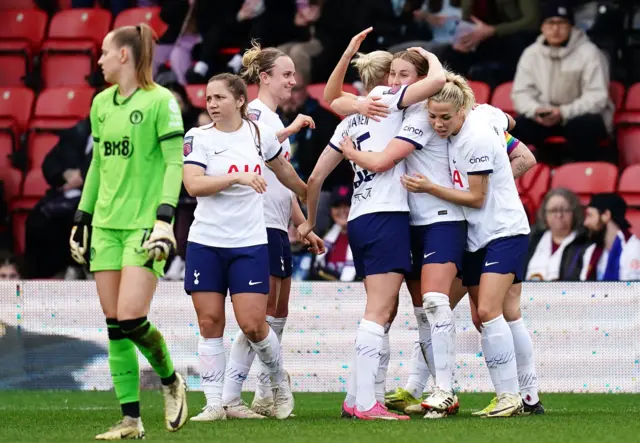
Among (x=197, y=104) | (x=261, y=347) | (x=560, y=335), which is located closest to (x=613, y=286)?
(x=560, y=335)

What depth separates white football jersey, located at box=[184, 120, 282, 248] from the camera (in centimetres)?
784

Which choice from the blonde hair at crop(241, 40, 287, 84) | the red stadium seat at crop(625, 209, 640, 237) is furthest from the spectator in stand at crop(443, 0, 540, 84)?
the blonde hair at crop(241, 40, 287, 84)

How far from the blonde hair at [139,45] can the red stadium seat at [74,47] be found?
9.42 m

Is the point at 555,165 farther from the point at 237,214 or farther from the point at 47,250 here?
the point at 237,214

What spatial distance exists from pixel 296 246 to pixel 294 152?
109 centimetres

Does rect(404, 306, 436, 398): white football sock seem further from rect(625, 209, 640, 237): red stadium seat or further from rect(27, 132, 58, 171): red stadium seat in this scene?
rect(27, 132, 58, 171): red stadium seat

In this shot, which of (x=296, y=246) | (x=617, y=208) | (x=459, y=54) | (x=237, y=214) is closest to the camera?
(x=237, y=214)

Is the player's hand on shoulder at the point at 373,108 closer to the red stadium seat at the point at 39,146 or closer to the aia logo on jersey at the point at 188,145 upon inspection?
the aia logo on jersey at the point at 188,145

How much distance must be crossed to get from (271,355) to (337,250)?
4663mm

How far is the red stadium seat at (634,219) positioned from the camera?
12593mm

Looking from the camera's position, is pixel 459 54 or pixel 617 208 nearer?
pixel 617 208

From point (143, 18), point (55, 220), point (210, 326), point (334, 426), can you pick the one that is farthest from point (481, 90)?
point (334, 426)

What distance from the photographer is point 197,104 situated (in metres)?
14.5

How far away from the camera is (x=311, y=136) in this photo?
13633 millimetres
